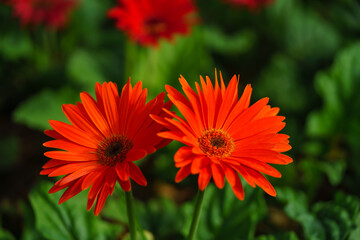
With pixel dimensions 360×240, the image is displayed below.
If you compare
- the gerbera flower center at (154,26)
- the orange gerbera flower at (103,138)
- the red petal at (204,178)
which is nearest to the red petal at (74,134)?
the orange gerbera flower at (103,138)

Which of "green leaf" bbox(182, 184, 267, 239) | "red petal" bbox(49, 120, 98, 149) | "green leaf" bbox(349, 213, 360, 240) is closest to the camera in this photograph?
"red petal" bbox(49, 120, 98, 149)

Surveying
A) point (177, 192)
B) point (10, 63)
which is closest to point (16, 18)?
point (10, 63)

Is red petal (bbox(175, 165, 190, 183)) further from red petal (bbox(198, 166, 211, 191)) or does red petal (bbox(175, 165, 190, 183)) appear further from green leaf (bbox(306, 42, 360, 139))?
green leaf (bbox(306, 42, 360, 139))

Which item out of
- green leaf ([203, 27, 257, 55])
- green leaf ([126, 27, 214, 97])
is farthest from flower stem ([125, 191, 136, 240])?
green leaf ([203, 27, 257, 55])

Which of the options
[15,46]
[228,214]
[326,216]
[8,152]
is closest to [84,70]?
[15,46]

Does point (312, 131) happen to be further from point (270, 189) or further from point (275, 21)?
point (270, 189)
